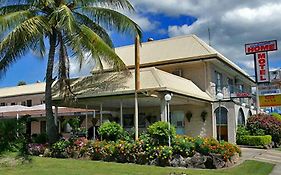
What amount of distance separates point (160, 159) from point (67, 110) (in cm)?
1805

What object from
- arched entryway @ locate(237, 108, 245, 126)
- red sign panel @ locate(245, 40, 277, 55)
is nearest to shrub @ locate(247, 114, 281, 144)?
arched entryway @ locate(237, 108, 245, 126)

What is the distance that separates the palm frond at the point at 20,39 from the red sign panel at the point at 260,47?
17.6 m

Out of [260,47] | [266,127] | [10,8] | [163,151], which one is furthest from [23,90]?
[163,151]

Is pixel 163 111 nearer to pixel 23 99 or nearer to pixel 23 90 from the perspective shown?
pixel 23 99

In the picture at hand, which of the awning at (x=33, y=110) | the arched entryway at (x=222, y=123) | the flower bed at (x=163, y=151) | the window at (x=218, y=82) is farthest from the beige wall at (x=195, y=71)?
the flower bed at (x=163, y=151)

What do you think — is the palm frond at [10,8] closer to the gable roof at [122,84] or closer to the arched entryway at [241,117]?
the gable roof at [122,84]

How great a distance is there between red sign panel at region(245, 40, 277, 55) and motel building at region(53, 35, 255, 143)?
210 centimetres

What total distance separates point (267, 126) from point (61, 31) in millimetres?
16212

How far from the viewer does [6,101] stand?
4362 cm

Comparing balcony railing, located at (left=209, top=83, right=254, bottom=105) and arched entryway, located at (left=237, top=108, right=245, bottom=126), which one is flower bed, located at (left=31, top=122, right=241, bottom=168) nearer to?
balcony railing, located at (left=209, top=83, right=254, bottom=105)

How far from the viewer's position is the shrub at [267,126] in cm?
2600

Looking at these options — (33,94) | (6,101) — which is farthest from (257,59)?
(6,101)

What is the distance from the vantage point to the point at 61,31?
19516 millimetres

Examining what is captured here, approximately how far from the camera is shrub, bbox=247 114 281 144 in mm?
26000
